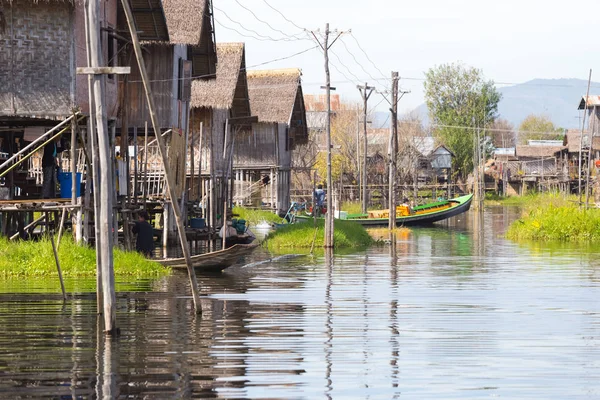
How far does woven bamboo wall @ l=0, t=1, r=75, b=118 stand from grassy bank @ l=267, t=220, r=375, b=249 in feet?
35.3

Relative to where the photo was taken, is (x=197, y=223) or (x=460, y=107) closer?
(x=197, y=223)

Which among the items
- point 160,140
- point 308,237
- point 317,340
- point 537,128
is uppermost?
point 537,128

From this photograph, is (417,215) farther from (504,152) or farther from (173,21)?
(504,152)

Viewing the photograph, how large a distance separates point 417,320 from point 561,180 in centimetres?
6346

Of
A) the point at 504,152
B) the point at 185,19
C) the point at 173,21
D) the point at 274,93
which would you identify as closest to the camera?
the point at 173,21

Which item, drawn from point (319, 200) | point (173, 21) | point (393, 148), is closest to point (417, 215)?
point (319, 200)

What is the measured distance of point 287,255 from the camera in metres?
26.6

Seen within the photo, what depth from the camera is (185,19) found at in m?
26.1

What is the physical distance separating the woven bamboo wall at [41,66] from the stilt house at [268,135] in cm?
2103

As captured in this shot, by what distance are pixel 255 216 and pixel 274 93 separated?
575 cm

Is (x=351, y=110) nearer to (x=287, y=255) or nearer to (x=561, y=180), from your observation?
(x=561, y=180)

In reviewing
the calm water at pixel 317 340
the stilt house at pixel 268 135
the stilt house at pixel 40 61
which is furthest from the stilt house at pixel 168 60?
the stilt house at pixel 268 135

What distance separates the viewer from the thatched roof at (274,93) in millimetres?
41500

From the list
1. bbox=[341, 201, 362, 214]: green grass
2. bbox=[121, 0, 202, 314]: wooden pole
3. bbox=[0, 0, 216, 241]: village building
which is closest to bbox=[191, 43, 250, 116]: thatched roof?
bbox=[0, 0, 216, 241]: village building
